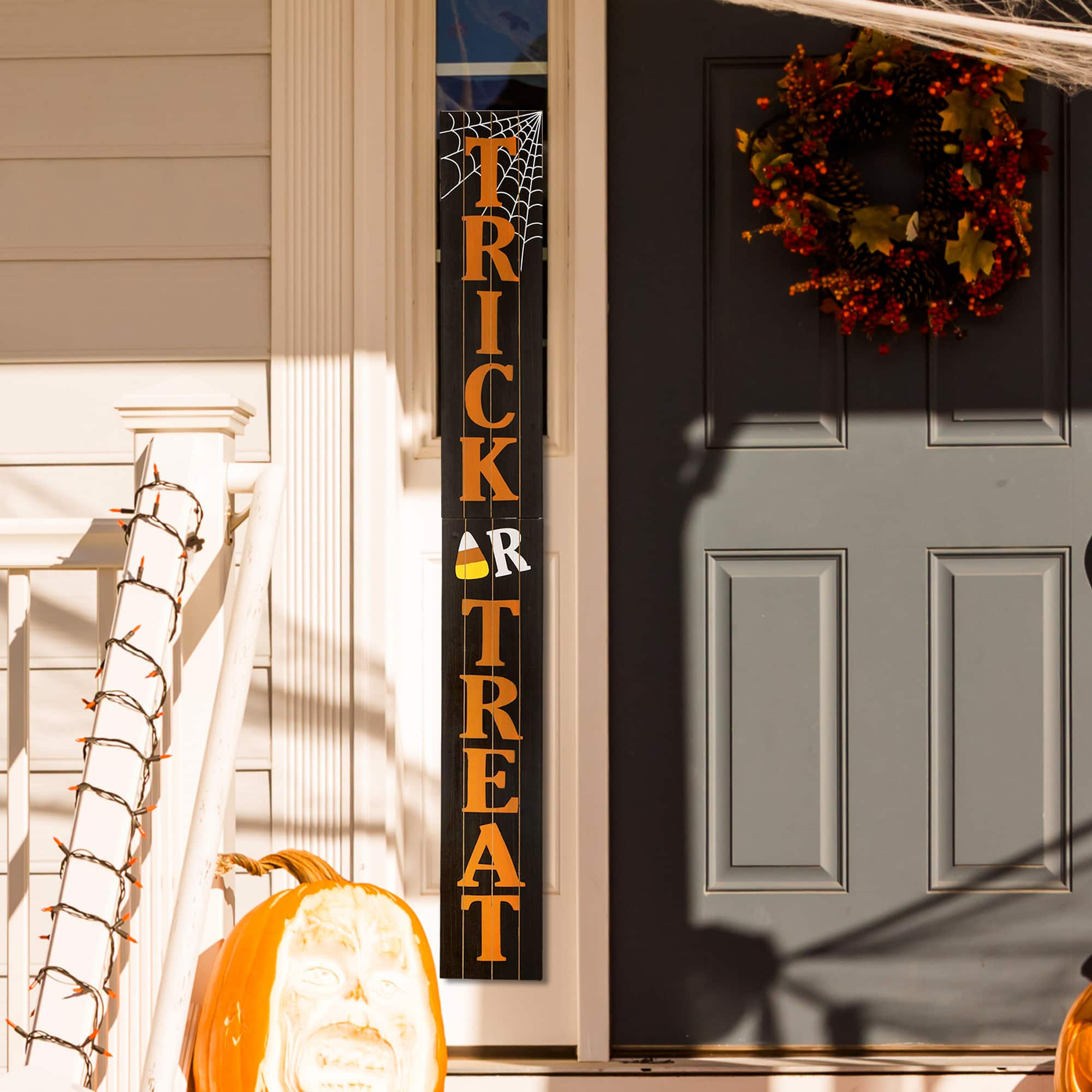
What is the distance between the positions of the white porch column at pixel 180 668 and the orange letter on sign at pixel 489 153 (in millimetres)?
979

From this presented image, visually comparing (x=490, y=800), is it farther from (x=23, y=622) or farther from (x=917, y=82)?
(x=917, y=82)

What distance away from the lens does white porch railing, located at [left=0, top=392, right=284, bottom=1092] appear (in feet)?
2.88

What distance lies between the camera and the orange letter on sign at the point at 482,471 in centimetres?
183

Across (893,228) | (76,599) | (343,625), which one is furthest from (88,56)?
(893,228)

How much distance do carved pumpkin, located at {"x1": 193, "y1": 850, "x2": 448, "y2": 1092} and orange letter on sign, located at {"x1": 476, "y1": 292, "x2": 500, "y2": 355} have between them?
3.63 feet

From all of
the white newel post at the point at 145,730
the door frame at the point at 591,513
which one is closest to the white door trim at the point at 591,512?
the door frame at the point at 591,513

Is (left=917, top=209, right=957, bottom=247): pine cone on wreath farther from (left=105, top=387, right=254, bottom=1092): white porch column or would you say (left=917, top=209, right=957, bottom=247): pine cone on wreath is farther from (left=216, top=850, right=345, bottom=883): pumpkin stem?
(left=216, top=850, right=345, bottom=883): pumpkin stem

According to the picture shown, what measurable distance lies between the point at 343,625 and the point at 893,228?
1.26 meters

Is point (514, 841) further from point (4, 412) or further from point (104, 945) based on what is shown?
point (4, 412)

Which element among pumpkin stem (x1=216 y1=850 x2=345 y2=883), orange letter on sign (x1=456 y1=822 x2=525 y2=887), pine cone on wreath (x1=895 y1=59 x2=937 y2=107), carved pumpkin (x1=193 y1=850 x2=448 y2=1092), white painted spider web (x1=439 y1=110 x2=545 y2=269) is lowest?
orange letter on sign (x1=456 y1=822 x2=525 y2=887)

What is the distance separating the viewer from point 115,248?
5.95ft

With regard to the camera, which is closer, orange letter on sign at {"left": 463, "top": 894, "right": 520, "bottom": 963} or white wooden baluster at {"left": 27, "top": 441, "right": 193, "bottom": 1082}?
white wooden baluster at {"left": 27, "top": 441, "right": 193, "bottom": 1082}

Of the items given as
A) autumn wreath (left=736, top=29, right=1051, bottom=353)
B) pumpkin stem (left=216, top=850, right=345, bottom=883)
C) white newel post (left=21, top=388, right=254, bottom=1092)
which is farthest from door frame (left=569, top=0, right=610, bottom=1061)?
white newel post (left=21, top=388, right=254, bottom=1092)

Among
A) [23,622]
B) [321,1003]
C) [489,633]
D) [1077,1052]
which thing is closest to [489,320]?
[489,633]
